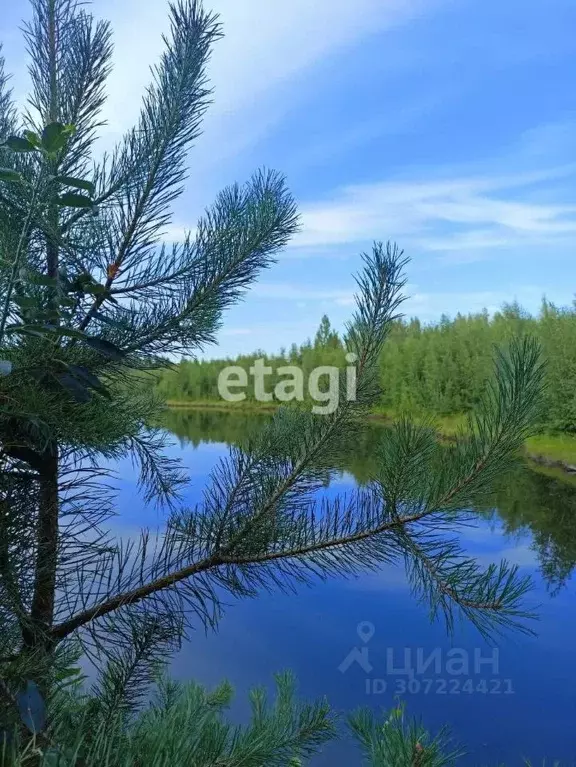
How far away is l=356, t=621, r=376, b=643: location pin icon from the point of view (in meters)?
5.27

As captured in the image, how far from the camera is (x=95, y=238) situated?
1.22 meters

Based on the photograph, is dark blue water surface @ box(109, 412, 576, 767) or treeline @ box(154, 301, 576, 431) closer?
treeline @ box(154, 301, 576, 431)

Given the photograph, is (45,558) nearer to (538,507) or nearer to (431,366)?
(431,366)

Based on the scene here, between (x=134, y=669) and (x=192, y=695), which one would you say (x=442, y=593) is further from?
(x=192, y=695)

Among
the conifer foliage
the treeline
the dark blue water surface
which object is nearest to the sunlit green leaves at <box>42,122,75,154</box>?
the conifer foliage

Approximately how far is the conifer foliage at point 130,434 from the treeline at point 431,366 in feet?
0.25

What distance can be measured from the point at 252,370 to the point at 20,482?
43 cm

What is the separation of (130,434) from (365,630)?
4644 mm

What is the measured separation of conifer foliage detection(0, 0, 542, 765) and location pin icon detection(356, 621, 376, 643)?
4.28 m

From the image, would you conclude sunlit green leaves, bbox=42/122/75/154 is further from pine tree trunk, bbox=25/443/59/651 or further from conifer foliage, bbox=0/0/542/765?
pine tree trunk, bbox=25/443/59/651

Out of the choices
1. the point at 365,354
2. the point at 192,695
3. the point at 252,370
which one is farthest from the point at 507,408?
the point at 192,695

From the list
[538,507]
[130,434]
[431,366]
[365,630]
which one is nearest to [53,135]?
[130,434]

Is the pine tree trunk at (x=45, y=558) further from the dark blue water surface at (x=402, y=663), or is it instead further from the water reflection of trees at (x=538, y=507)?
the water reflection of trees at (x=538, y=507)

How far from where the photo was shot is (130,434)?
133cm
